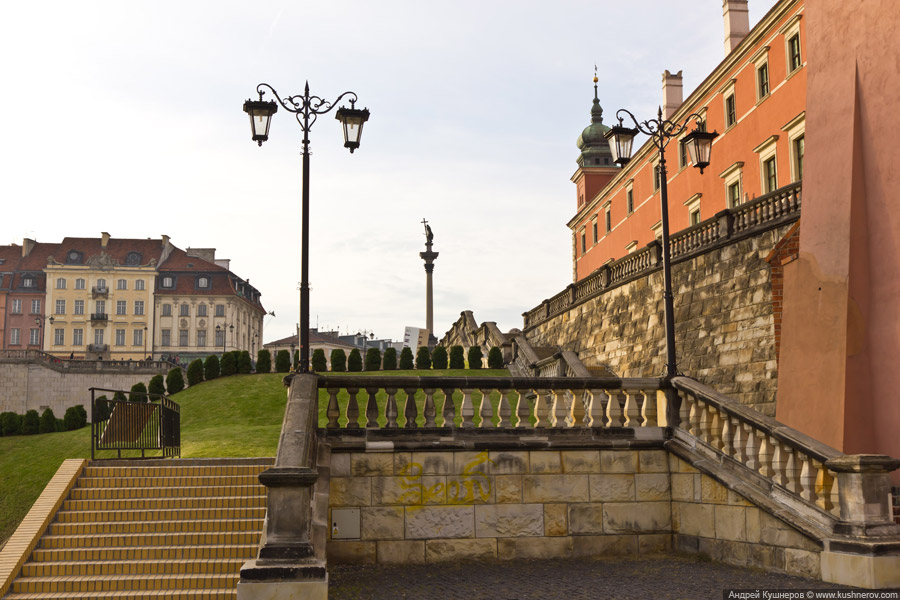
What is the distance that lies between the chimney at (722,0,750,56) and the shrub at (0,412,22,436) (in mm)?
30538

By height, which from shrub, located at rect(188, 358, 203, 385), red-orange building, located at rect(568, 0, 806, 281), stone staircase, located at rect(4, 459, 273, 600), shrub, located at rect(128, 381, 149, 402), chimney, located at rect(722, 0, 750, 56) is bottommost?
stone staircase, located at rect(4, 459, 273, 600)

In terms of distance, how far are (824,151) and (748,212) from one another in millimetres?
6604

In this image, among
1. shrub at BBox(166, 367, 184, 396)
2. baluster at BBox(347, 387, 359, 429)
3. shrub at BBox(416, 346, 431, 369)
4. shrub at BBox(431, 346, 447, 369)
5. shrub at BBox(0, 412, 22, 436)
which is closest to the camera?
baluster at BBox(347, 387, 359, 429)

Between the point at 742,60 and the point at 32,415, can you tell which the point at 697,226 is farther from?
the point at 32,415

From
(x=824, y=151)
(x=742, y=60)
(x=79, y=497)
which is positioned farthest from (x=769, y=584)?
(x=742, y=60)

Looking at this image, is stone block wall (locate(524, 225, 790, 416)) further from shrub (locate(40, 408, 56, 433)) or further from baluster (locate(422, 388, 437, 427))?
shrub (locate(40, 408, 56, 433))

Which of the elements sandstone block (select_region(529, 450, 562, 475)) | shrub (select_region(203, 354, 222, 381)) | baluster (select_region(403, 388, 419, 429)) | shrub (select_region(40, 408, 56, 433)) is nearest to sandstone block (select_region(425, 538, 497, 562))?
sandstone block (select_region(529, 450, 562, 475))

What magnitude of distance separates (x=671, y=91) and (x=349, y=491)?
37062mm

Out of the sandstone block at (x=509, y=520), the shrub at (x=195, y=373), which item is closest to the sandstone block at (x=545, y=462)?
the sandstone block at (x=509, y=520)

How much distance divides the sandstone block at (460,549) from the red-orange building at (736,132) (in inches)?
440

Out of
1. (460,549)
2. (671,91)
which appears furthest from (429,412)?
(671,91)

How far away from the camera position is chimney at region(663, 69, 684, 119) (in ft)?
142

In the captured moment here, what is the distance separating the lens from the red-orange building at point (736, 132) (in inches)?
1037

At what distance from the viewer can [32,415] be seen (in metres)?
29.8
